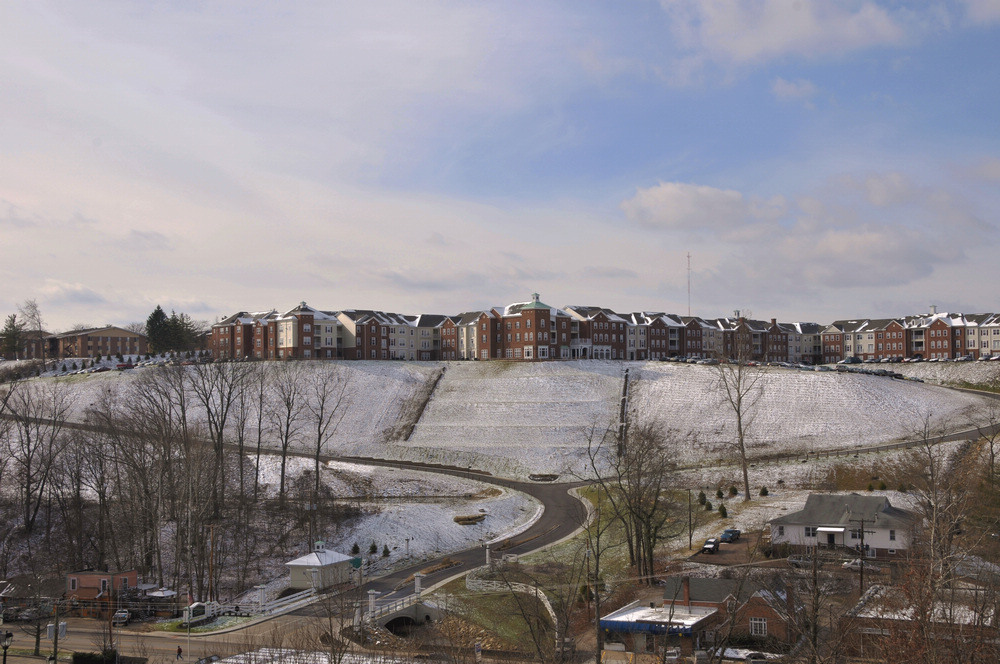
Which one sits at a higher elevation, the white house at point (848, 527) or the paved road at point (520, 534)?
the white house at point (848, 527)

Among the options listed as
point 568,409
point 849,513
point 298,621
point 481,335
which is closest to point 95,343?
point 481,335

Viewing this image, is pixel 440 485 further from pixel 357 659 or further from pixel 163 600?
pixel 357 659

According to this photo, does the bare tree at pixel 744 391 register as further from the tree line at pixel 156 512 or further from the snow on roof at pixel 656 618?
the tree line at pixel 156 512

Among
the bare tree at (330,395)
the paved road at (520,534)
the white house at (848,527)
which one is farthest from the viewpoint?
the bare tree at (330,395)

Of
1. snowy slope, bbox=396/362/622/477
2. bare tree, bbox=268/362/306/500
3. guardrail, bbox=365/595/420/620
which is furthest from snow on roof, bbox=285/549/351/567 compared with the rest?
bare tree, bbox=268/362/306/500

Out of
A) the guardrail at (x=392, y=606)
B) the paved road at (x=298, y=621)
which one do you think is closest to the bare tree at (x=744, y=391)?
the paved road at (x=298, y=621)

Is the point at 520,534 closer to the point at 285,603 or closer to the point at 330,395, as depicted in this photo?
the point at 285,603
